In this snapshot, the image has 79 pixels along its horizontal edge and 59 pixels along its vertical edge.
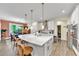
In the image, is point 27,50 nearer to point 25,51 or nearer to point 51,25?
point 25,51

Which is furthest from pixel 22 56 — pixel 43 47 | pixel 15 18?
Result: pixel 15 18

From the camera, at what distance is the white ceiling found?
276 centimetres

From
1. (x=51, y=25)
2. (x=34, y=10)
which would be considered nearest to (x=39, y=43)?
(x=51, y=25)

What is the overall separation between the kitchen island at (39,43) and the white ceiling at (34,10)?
418 mm

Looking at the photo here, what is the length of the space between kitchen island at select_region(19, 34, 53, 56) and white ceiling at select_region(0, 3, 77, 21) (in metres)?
0.42

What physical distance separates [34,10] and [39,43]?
2.47 feet

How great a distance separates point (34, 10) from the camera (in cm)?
289

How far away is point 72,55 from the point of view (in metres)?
2.86

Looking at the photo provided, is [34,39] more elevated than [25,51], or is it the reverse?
[34,39]

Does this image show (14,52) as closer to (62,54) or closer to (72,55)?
(62,54)

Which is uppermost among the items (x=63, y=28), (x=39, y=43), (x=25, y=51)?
(x=63, y=28)

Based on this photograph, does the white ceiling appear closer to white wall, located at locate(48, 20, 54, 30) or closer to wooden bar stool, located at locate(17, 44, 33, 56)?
white wall, located at locate(48, 20, 54, 30)

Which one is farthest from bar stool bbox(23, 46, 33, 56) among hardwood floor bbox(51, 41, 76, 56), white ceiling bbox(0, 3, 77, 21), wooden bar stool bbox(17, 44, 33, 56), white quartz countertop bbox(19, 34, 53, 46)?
white ceiling bbox(0, 3, 77, 21)

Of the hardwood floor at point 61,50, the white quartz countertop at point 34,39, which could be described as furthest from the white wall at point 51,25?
the hardwood floor at point 61,50
